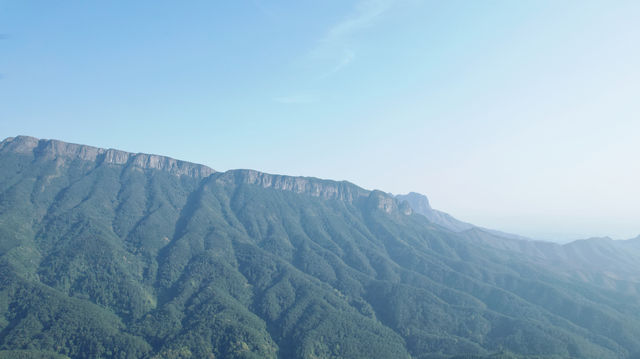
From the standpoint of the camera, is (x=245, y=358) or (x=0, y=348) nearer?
(x=0, y=348)

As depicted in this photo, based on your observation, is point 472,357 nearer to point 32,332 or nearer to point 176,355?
point 176,355

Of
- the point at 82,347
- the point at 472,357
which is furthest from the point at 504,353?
the point at 82,347

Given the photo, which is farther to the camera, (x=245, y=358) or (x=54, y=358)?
(x=245, y=358)

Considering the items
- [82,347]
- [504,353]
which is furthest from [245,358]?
[504,353]

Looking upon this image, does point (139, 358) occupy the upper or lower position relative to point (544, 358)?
lower

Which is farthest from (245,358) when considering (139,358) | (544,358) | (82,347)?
(544,358)

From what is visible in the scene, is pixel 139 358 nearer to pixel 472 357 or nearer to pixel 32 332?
pixel 32 332

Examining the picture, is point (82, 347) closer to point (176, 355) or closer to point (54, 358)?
point (54, 358)

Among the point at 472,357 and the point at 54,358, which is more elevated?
the point at 472,357
